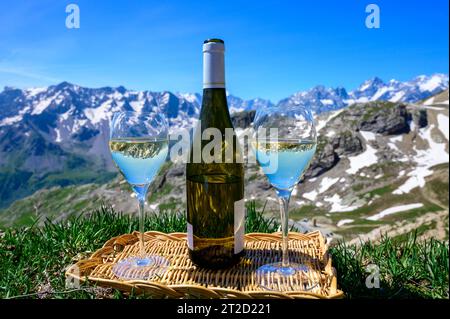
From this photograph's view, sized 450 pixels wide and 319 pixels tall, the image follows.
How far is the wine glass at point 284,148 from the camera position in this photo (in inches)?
118

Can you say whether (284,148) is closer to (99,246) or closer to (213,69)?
(213,69)

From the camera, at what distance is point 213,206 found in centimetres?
357

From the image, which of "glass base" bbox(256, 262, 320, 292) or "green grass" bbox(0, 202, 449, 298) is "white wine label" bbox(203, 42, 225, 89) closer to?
"glass base" bbox(256, 262, 320, 292)

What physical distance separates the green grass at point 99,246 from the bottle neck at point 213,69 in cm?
197

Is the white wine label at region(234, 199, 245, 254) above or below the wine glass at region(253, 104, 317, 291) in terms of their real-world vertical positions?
below

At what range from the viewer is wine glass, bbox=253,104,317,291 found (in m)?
3.00

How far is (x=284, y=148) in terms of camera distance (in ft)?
9.81

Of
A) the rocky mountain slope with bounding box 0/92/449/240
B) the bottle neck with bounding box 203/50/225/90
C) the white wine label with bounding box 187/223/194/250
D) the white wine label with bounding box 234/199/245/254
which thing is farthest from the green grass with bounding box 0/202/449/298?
the rocky mountain slope with bounding box 0/92/449/240

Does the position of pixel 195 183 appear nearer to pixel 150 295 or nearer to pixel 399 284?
pixel 150 295

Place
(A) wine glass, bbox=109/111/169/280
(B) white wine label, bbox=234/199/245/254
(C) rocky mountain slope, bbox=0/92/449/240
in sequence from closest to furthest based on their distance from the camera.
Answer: (A) wine glass, bbox=109/111/169/280 → (B) white wine label, bbox=234/199/245/254 → (C) rocky mountain slope, bbox=0/92/449/240

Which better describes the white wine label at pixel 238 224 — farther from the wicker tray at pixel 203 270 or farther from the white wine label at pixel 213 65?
the white wine label at pixel 213 65

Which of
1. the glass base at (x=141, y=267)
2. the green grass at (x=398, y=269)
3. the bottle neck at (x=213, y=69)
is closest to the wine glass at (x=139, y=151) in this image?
the glass base at (x=141, y=267)

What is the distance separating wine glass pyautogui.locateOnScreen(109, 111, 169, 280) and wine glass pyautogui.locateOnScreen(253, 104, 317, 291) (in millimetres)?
901
